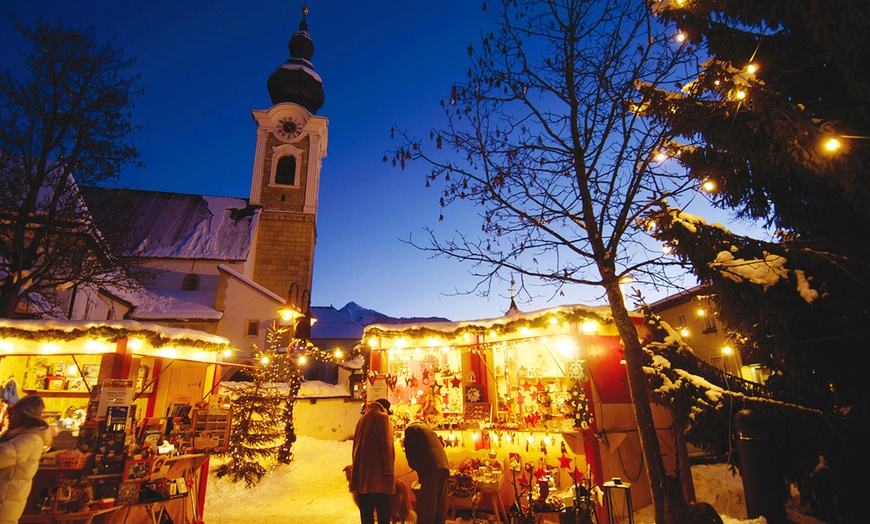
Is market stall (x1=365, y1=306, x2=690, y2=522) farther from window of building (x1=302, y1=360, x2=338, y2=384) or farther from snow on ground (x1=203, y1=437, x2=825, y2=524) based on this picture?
window of building (x1=302, y1=360, x2=338, y2=384)

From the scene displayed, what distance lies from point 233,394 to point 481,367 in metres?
7.53

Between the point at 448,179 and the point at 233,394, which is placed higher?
the point at 448,179

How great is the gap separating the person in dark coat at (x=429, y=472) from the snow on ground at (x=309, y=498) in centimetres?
195

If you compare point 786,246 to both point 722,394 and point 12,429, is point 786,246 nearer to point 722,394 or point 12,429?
point 722,394

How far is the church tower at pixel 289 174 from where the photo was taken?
1124 inches

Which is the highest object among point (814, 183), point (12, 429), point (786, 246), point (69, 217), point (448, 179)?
point (69, 217)

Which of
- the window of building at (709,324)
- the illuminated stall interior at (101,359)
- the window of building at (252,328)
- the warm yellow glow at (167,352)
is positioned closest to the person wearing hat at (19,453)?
the illuminated stall interior at (101,359)

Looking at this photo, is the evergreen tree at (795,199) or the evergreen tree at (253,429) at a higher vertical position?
the evergreen tree at (795,199)

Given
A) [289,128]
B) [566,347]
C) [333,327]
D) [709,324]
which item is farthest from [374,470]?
[333,327]

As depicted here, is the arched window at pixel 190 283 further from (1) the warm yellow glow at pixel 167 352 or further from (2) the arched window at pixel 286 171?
(1) the warm yellow glow at pixel 167 352

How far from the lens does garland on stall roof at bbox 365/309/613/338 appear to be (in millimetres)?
8234

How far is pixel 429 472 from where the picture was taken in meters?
6.34

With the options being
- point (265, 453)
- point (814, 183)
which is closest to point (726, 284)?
point (814, 183)

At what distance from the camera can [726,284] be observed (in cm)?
581
